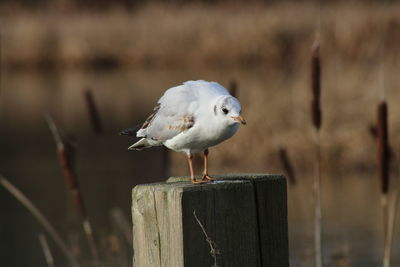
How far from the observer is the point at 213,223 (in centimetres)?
244

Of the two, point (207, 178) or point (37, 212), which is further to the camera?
point (37, 212)

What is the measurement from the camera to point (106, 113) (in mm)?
15812

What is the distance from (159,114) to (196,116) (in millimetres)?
224

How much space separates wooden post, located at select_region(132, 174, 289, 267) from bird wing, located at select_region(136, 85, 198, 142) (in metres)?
0.21

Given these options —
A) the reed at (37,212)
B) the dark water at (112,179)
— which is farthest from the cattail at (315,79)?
the dark water at (112,179)

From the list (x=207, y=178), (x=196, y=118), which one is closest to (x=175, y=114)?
(x=196, y=118)

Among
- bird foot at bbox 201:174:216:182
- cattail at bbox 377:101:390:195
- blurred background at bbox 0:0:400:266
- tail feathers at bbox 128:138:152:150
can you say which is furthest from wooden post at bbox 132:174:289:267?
blurred background at bbox 0:0:400:266

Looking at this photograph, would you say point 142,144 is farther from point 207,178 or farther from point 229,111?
point 229,111

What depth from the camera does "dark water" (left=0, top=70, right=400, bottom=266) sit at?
7.73 meters

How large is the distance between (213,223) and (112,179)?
8.64 m

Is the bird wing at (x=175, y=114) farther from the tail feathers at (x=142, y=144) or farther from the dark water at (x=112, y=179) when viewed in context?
the dark water at (x=112, y=179)

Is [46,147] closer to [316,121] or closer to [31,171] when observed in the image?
[31,171]

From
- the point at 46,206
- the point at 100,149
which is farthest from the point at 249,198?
the point at 100,149

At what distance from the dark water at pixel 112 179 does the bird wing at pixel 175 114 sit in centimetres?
200
